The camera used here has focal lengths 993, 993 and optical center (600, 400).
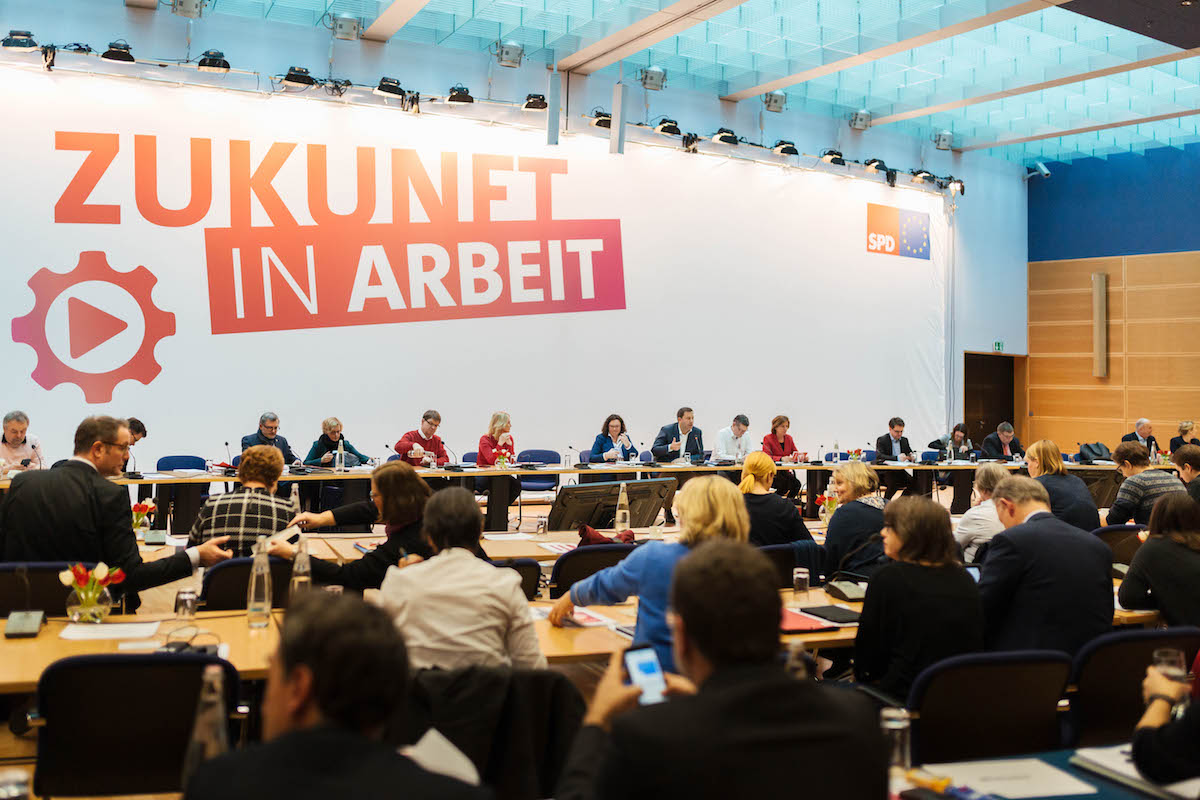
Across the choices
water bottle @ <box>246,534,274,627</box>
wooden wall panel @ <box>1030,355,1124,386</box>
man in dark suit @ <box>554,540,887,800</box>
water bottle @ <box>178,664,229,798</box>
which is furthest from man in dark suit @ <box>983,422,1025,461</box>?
water bottle @ <box>178,664,229,798</box>

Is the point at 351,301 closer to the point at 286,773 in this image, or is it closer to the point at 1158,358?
the point at 286,773

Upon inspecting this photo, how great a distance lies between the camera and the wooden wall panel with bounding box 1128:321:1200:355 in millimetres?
14719

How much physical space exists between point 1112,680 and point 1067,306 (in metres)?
14.2

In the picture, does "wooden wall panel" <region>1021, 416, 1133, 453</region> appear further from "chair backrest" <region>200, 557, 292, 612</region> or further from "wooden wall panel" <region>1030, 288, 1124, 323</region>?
"chair backrest" <region>200, 557, 292, 612</region>

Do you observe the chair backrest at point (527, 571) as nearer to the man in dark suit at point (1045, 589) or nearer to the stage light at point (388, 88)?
the man in dark suit at point (1045, 589)

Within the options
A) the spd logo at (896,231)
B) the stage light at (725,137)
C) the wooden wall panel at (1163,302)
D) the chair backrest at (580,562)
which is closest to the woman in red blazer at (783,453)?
the stage light at (725,137)

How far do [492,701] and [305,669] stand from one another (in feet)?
4.01

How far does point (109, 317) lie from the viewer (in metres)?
9.55

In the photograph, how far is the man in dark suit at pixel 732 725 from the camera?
1.37m

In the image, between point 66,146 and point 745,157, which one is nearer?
point 66,146

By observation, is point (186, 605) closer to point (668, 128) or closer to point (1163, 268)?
point (668, 128)

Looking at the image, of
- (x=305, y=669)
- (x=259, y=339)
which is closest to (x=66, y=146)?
(x=259, y=339)

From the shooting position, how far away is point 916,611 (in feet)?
10.3

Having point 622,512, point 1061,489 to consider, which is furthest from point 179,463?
point 1061,489
